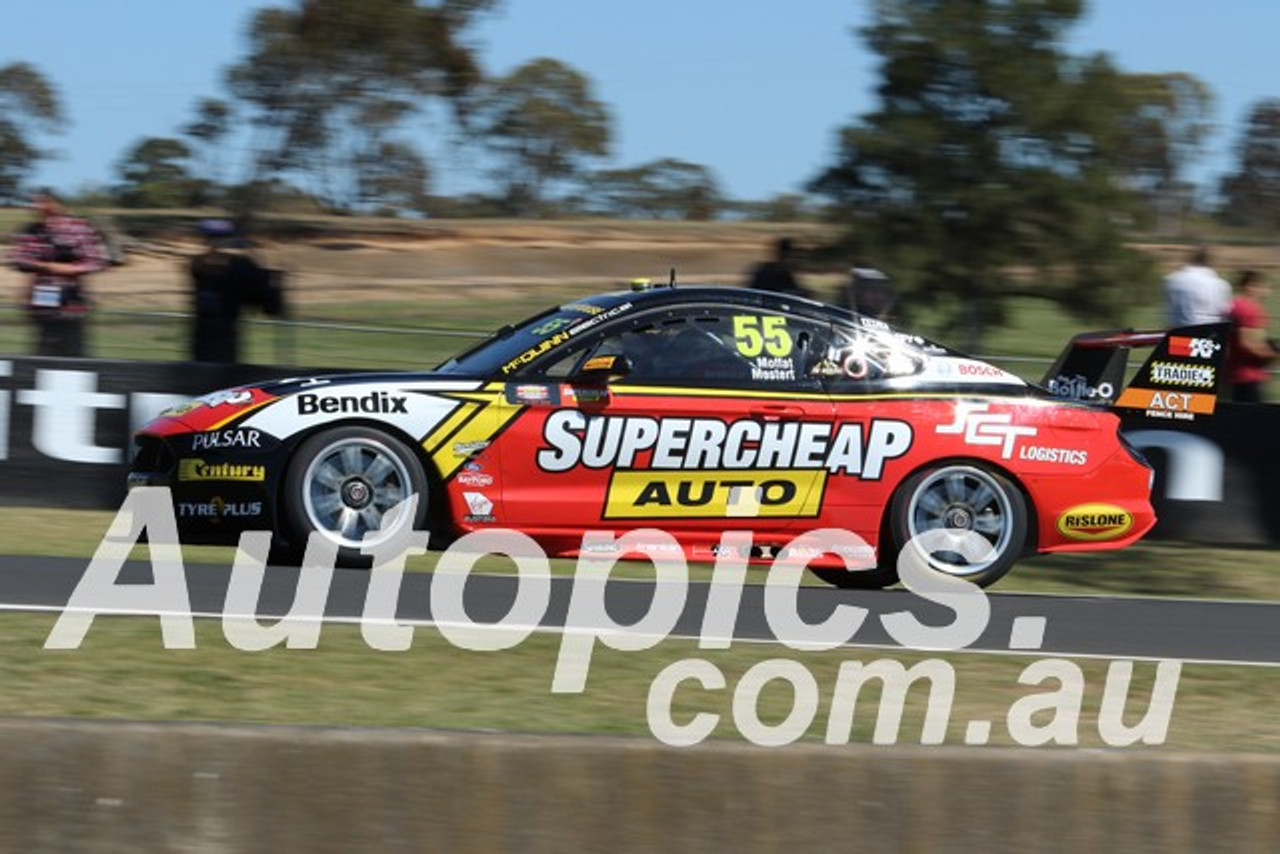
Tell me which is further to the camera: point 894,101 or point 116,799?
point 894,101

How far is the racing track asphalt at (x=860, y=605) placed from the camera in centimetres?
805

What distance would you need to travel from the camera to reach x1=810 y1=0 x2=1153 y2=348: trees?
22969mm

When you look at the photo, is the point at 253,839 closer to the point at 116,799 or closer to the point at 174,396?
the point at 116,799

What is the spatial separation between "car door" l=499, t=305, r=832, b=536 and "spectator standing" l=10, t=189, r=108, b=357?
17.3 ft

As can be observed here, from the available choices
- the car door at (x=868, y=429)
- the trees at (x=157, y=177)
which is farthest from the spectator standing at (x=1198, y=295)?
the trees at (x=157, y=177)

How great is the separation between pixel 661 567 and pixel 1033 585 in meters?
2.00

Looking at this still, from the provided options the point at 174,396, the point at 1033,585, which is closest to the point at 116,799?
the point at 1033,585

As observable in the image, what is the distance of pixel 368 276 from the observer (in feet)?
108

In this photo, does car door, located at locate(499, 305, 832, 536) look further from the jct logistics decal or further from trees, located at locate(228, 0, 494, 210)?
trees, located at locate(228, 0, 494, 210)

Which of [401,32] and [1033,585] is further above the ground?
[401,32]

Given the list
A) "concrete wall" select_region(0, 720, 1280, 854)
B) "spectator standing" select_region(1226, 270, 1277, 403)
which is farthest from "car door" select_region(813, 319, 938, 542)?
"concrete wall" select_region(0, 720, 1280, 854)

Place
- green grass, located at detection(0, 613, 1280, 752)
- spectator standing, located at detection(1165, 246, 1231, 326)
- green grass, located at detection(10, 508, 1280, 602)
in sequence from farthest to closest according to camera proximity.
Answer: spectator standing, located at detection(1165, 246, 1231, 326) → green grass, located at detection(10, 508, 1280, 602) → green grass, located at detection(0, 613, 1280, 752)

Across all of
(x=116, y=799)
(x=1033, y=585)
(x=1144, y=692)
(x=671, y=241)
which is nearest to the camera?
(x=116, y=799)

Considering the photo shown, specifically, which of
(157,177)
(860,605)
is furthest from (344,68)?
(860,605)
